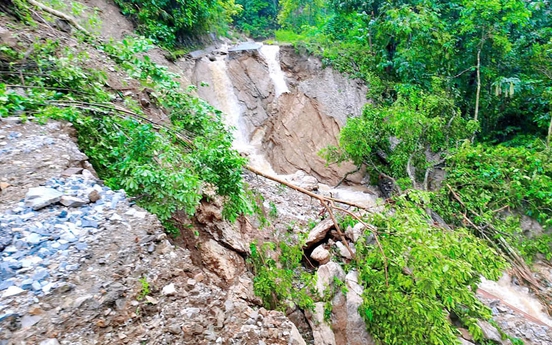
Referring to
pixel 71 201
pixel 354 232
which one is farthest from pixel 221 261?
pixel 354 232

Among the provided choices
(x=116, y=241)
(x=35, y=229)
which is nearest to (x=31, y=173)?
(x=35, y=229)

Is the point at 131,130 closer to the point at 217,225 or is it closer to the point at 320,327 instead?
the point at 217,225

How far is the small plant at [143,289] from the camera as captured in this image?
239 centimetres

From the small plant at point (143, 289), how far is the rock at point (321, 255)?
3.87 meters

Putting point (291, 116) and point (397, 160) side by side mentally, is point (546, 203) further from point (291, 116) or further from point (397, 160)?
point (291, 116)

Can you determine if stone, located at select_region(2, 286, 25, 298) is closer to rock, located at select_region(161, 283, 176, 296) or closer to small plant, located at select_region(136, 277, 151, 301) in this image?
small plant, located at select_region(136, 277, 151, 301)

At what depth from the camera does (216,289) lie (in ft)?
9.64

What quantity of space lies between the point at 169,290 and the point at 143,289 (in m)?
0.20

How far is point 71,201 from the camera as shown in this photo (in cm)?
277

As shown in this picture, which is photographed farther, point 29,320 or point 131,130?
point 131,130

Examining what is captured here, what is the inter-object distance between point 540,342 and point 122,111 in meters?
7.69

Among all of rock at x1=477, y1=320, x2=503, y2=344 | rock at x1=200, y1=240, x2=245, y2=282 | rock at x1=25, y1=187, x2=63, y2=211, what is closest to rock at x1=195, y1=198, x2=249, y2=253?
rock at x1=200, y1=240, x2=245, y2=282

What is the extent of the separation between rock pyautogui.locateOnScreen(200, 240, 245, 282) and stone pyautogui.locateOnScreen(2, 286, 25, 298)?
205 centimetres

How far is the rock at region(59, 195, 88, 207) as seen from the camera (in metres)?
2.74
